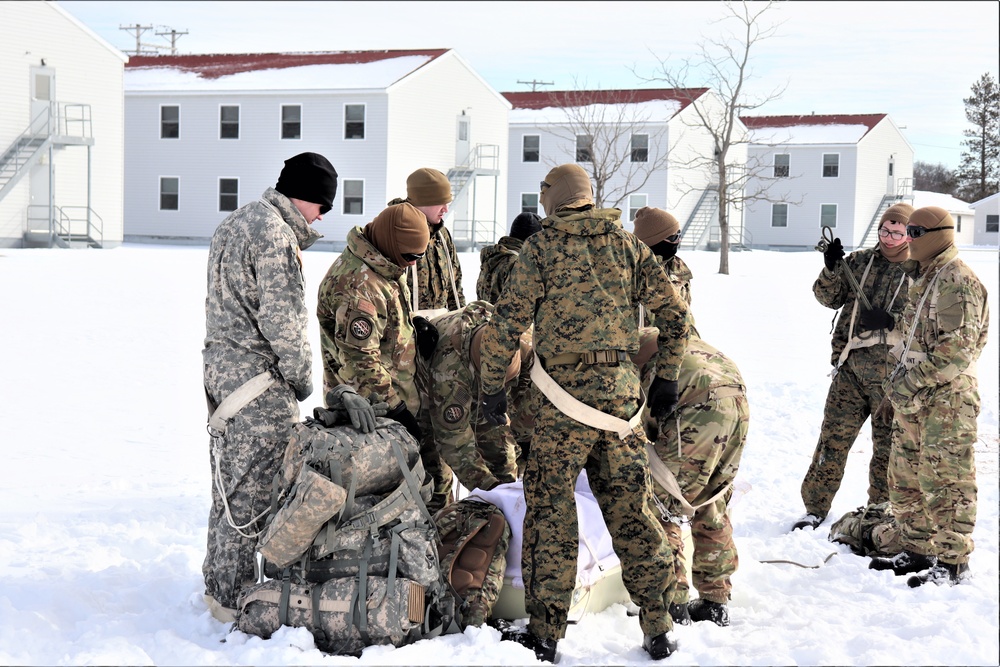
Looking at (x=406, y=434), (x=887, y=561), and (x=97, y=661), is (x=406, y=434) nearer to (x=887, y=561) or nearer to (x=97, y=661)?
(x=97, y=661)

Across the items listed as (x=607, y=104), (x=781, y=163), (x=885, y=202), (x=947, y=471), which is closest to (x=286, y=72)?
(x=607, y=104)

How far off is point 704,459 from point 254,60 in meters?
38.9

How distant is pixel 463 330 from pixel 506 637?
155 cm

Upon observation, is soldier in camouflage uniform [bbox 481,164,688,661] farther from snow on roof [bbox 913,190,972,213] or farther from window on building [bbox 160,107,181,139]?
snow on roof [bbox 913,190,972,213]

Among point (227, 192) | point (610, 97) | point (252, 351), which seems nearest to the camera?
point (252, 351)

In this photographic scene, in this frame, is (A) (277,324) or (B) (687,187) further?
(B) (687,187)

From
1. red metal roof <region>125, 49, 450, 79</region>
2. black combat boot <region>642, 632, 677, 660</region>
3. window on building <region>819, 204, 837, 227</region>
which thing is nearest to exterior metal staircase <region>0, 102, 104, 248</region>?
red metal roof <region>125, 49, 450, 79</region>

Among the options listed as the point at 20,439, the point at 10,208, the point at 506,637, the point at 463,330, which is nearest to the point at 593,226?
the point at 463,330

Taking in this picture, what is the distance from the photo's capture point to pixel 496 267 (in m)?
6.36

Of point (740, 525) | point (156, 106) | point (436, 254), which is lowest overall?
point (740, 525)

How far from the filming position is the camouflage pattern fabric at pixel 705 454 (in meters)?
4.59

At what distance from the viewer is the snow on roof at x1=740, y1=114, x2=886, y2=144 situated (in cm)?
4834

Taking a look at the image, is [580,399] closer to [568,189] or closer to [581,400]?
[581,400]

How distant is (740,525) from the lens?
21.5 feet
